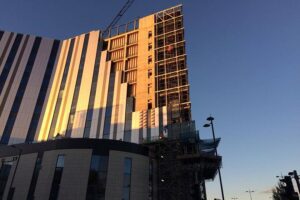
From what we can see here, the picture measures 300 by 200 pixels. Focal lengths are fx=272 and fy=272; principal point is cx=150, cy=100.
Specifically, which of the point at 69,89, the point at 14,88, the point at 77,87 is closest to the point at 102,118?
the point at 77,87

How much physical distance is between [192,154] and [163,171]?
6162mm

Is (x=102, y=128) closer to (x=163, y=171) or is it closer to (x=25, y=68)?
(x=163, y=171)

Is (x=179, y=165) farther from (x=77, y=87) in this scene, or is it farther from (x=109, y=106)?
(x=77, y=87)

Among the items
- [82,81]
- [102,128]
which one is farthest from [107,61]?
[102,128]

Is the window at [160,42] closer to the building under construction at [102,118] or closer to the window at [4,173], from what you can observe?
the building under construction at [102,118]

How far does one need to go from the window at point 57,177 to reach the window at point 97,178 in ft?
15.2

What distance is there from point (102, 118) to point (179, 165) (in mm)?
25174

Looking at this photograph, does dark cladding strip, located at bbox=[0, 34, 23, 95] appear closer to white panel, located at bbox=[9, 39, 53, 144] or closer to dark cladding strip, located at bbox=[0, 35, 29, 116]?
dark cladding strip, located at bbox=[0, 35, 29, 116]

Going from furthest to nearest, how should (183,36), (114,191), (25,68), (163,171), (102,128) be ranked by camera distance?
(25,68), (183,36), (102,128), (163,171), (114,191)

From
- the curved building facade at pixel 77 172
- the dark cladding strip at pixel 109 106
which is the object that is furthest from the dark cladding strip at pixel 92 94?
the curved building facade at pixel 77 172

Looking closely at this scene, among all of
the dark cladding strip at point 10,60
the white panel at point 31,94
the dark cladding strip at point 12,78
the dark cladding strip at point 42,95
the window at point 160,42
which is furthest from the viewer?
the dark cladding strip at point 10,60

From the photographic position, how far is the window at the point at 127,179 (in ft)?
140

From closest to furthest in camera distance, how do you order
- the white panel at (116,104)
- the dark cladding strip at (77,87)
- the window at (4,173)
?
the window at (4,173), the white panel at (116,104), the dark cladding strip at (77,87)

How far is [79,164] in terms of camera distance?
4222cm
